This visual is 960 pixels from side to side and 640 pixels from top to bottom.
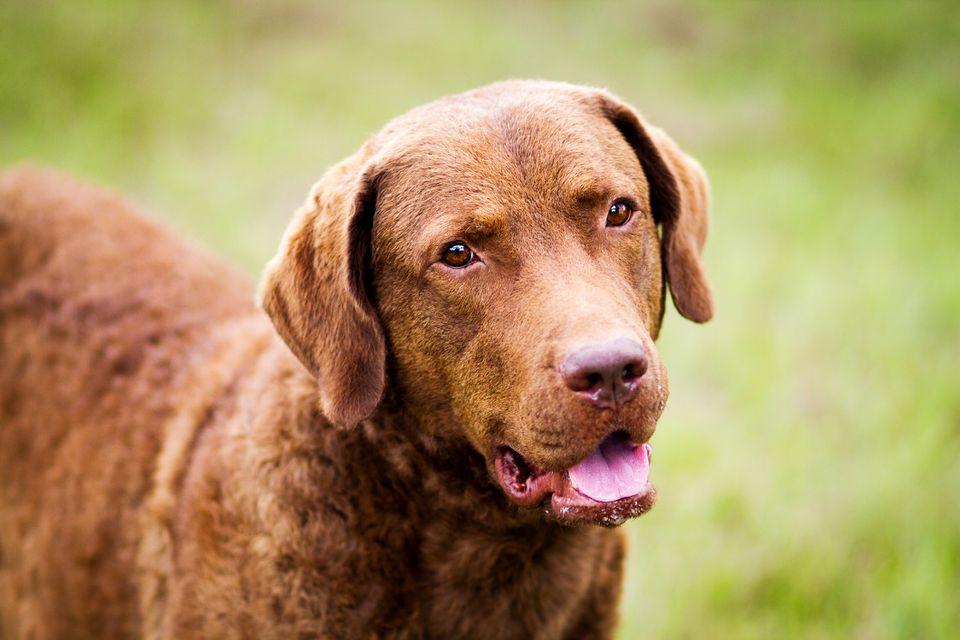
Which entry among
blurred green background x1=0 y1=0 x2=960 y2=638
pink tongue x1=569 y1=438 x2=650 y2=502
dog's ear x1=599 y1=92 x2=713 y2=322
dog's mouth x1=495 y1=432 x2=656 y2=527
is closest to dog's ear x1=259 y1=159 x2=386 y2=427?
dog's mouth x1=495 y1=432 x2=656 y2=527

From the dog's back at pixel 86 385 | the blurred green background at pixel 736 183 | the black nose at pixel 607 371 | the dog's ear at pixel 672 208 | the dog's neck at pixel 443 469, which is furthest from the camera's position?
the blurred green background at pixel 736 183

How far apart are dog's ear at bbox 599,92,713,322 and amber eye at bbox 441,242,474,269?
78cm

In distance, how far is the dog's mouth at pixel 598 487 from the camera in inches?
95.7

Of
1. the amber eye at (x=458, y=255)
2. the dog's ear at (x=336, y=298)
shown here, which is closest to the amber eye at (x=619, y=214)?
the amber eye at (x=458, y=255)

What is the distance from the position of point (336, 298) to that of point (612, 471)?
0.96m

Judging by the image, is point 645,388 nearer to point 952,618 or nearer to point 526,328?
point 526,328

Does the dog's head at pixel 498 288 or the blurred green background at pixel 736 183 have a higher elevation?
the dog's head at pixel 498 288

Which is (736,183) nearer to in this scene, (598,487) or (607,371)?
(598,487)

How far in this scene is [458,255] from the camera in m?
2.64

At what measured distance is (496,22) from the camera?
462 inches

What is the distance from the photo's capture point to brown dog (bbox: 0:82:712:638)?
8.18 feet

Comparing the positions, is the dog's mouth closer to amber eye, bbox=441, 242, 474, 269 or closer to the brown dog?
the brown dog

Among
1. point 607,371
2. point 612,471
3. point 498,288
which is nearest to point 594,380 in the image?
point 607,371

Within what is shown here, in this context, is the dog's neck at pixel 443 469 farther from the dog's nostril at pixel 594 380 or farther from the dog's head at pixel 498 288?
the dog's nostril at pixel 594 380
